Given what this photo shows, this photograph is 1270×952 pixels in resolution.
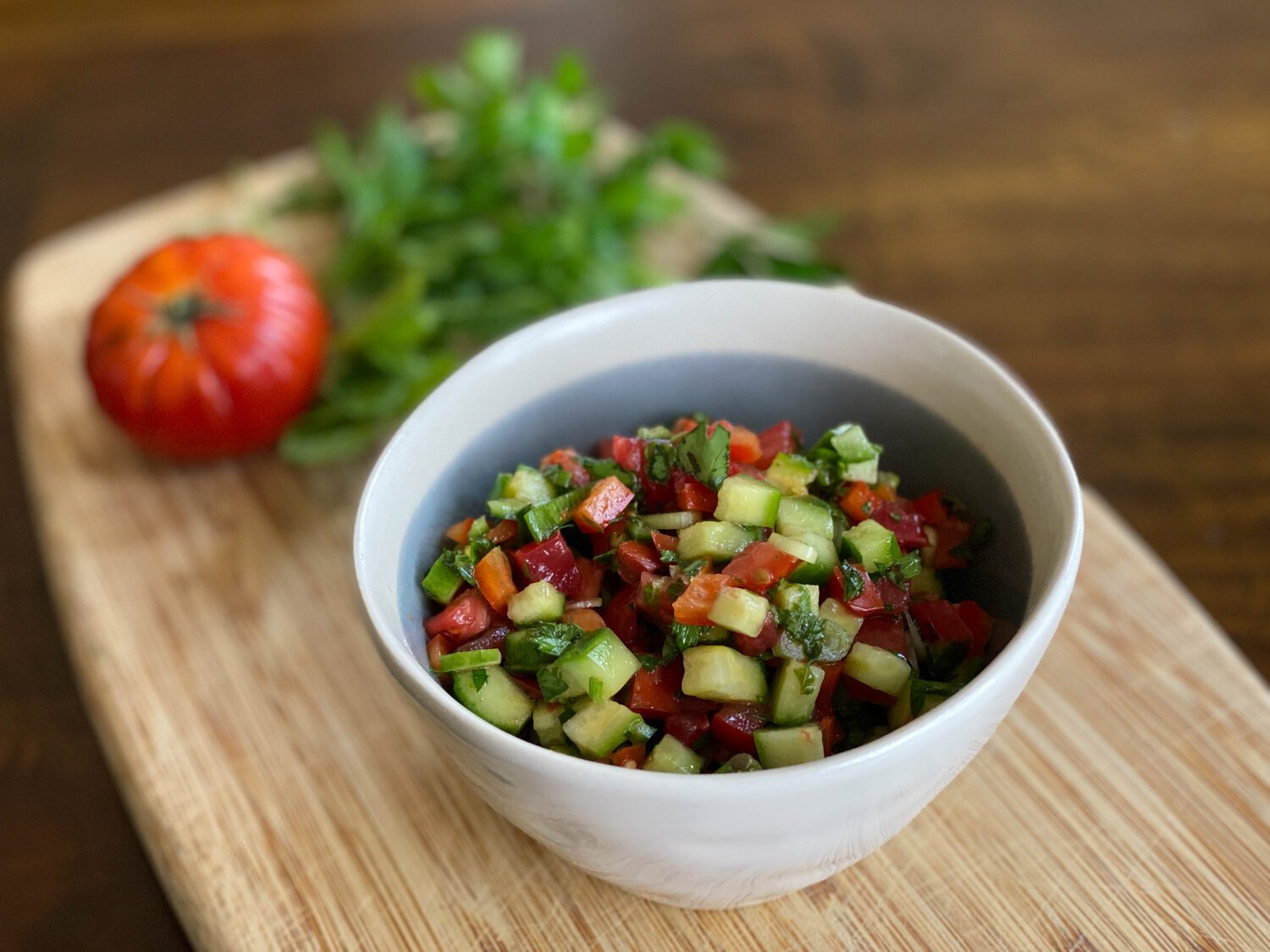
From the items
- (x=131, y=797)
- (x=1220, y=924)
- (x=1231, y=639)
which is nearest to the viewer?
(x=1220, y=924)

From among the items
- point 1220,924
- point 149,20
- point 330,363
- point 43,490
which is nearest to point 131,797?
point 43,490

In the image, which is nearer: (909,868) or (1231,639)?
(909,868)

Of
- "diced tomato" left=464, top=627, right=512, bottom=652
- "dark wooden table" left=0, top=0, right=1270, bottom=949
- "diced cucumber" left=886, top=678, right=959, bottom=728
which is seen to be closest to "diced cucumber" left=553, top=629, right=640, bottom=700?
"diced tomato" left=464, top=627, right=512, bottom=652

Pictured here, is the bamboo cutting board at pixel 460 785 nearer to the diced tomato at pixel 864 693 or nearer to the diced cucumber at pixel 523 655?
A: the diced cucumber at pixel 523 655

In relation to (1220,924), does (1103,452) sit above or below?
below

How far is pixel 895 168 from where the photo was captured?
3119mm

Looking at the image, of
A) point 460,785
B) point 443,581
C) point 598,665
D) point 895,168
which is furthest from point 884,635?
point 895,168

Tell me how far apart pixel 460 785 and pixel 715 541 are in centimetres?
59

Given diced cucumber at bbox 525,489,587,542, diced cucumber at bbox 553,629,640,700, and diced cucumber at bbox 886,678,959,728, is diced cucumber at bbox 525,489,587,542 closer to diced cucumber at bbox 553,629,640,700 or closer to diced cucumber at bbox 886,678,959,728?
diced cucumber at bbox 553,629,640,700

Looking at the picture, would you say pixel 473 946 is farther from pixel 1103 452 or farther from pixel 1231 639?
pixel 1103 452

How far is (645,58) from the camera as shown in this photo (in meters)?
3.70

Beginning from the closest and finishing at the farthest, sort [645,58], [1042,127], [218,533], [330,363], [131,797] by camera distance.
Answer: [131,797], [218,533], [330,363], [1042,127], [645,58]

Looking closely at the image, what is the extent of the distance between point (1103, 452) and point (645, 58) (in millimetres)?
2135

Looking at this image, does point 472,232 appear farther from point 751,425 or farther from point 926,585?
point 926,585
